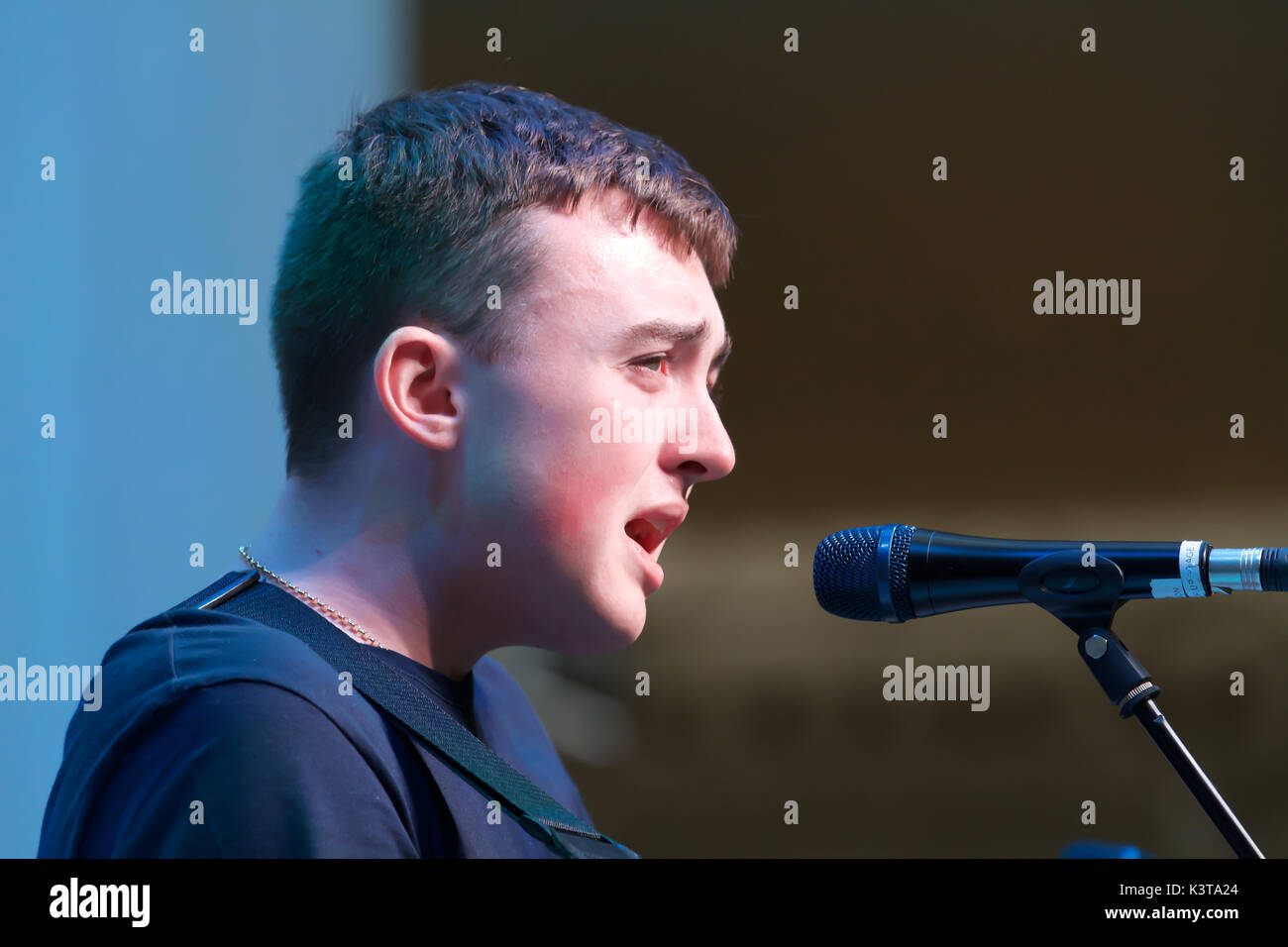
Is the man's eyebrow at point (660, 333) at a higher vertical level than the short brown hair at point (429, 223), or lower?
lower

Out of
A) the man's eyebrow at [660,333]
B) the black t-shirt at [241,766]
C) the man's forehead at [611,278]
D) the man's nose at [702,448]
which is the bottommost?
the black t-shirt at [241,766]

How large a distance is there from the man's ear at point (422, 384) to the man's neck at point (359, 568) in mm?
103

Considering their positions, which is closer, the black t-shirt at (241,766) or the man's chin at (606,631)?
the black t-shirt at (241,766)

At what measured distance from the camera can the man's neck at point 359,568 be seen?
47.1 inches

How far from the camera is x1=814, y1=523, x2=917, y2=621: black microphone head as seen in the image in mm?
1173

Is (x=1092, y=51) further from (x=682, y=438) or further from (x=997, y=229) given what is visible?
(x=682, y=438)

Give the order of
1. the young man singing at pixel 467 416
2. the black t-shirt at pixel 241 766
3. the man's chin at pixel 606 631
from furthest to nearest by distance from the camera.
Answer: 1. the man's chin at pixel 606 631
2. the young man singing at pixel 467 416
3. the black t-shirt at pixel 241 766

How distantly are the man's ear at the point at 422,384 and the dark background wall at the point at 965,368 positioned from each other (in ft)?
2.37

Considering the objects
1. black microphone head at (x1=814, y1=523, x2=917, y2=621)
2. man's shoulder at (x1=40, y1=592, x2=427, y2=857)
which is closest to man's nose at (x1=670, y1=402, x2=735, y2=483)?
black microphone head at (x1=814, y1=523, x2=917, y2=621)

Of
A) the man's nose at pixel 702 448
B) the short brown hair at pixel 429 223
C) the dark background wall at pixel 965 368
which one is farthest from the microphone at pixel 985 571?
the dark background wall at pixel 965 368

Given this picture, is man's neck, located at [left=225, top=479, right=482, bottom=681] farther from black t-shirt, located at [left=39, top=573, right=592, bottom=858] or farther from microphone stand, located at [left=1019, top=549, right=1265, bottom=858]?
microphone stand, located at [left=1019, top=549, right=1265, bottom=858]

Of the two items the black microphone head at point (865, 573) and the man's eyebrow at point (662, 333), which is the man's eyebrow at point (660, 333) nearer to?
the man's eyebrow at point (662, 333)

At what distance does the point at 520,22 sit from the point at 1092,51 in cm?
96

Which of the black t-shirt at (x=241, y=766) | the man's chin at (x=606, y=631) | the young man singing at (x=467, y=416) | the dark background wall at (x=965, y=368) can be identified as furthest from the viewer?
the dark background wall at (x=965, y=368)
